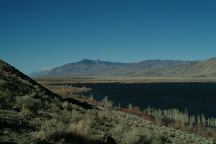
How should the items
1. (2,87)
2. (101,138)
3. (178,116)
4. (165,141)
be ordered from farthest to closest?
(178,116) < (2,87) < (165,141) < (101,138)

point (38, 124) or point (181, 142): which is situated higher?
point (38, 124)

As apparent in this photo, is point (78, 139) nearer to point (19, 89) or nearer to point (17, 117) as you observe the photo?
point (17, 117)

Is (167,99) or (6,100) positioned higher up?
(6,100)

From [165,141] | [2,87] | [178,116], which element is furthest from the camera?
[178,116]

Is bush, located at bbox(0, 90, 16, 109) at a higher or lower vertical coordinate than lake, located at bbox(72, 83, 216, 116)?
higher

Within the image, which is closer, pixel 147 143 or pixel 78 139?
pixel 78 139

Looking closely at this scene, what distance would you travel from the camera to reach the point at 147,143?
55.9 ft

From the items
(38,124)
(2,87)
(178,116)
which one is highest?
(2,87)

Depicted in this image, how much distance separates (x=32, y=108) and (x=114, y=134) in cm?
552

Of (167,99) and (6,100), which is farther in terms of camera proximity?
(167,99)

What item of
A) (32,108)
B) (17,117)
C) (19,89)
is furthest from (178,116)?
(17,117)

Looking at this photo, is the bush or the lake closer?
the bush

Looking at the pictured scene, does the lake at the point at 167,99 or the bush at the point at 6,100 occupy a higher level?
the bush at the point at 6,100

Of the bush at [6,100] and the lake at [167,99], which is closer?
the bush at [6,100]
